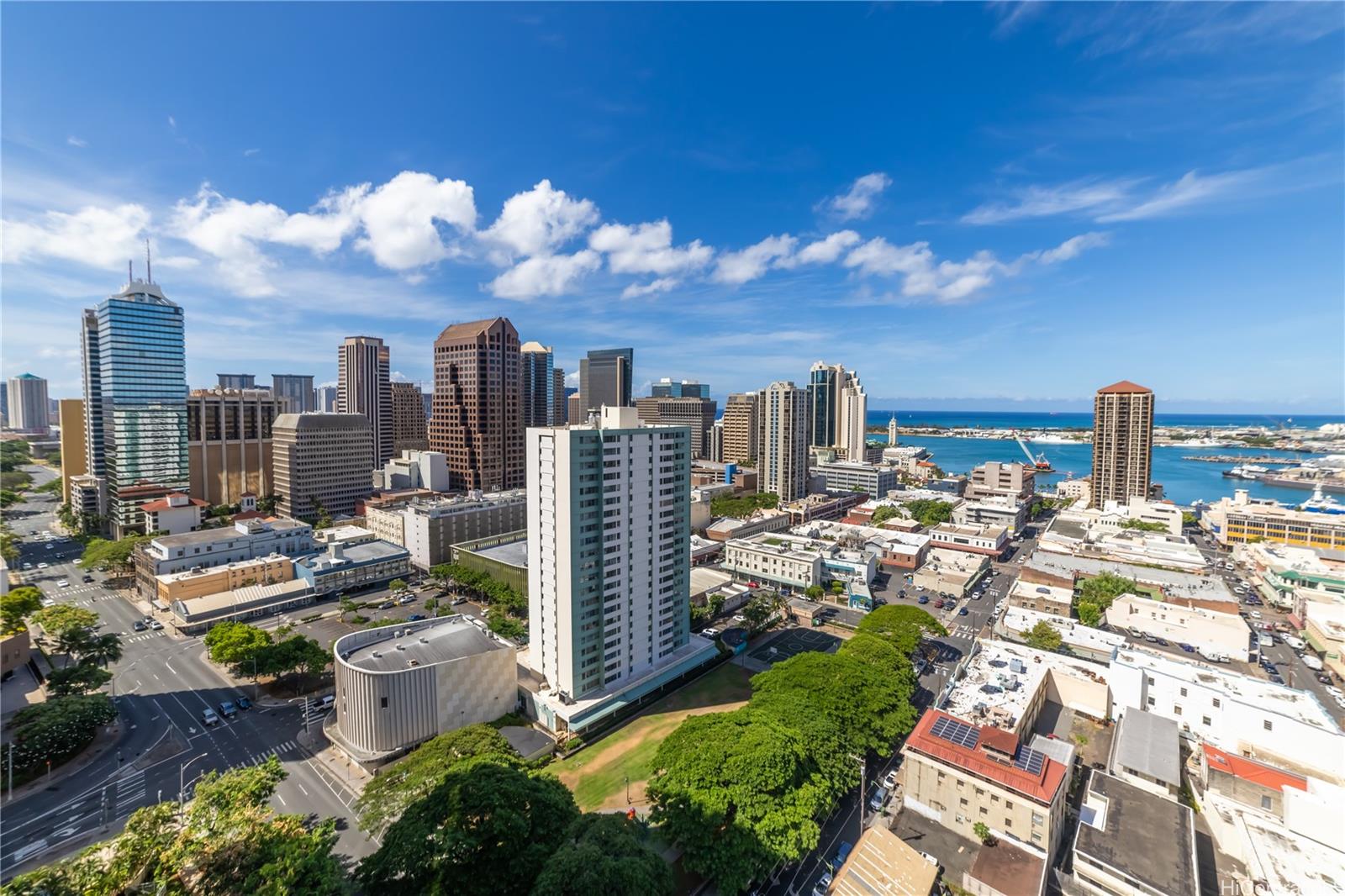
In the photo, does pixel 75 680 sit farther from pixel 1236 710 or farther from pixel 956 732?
pixel 1236 710

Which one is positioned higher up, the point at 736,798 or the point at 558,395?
the point at 558,395

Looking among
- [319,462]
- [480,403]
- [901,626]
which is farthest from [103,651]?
[480,403]

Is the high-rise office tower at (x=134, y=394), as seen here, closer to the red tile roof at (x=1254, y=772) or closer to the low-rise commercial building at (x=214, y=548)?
the low-rise commercial building at (x=214, y=548)

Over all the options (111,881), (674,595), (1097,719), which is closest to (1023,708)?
(1097,719)

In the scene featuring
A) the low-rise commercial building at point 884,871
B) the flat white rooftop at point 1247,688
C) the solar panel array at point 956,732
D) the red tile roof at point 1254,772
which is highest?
the solar panel array at point 956,732

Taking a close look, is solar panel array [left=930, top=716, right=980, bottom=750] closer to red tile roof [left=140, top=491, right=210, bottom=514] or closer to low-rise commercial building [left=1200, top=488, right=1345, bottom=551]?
low-rise commercial building [left=1200, top=488, right=1345, bottom=551]

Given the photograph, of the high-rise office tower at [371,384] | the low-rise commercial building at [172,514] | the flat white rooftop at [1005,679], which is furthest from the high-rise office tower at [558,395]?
the flat white rooftop at [1005,679]
